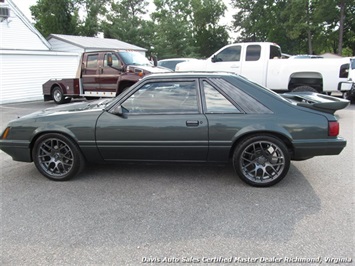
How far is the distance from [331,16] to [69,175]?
123 feet

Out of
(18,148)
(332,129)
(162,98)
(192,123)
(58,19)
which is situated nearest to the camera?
(332,129)

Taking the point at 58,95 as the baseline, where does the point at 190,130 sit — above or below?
above

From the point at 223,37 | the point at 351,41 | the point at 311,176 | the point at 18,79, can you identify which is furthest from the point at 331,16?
the point at 311,176

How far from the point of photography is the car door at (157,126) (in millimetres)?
3543

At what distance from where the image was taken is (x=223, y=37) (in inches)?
2002

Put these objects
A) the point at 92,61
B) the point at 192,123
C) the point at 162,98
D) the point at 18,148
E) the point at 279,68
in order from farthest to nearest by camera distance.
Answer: the point at 92,61 < the point at 279,68 < the point at 18,148 < the point at 162,98 < the point at 192,123

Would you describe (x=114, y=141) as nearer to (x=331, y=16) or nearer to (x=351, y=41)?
(x=331, y=16)

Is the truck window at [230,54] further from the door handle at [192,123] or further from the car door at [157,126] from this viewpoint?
the door handle at [192,123]

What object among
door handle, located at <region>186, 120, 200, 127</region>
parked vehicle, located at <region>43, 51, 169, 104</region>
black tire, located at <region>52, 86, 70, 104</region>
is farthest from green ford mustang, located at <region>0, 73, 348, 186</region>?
black tire, located at <region>52, 86, 70, 104</region>

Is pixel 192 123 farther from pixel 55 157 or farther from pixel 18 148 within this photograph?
pixel 18 148

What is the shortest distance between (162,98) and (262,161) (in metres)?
1.50

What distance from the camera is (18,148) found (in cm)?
384

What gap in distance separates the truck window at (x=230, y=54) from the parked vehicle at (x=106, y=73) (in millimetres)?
2035

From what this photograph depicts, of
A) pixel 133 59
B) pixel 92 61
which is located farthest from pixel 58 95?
pixel 133 59
